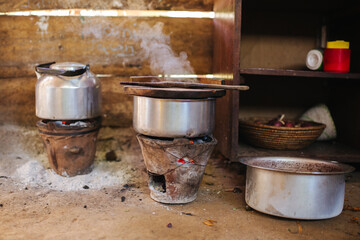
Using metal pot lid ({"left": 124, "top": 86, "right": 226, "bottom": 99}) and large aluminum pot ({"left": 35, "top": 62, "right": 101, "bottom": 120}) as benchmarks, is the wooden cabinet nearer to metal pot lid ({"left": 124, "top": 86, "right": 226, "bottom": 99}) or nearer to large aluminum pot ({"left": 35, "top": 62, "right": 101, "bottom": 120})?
metal pot lid ({"left": 124, "top": 86, "right": 226, "bottom": 99})

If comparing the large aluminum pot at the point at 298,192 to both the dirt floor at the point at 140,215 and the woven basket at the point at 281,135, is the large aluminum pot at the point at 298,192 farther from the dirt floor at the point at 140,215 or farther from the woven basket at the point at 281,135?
the woven basket at the point at 281,135

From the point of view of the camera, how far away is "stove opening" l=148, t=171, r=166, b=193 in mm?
2331

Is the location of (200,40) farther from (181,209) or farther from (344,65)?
(181,209)

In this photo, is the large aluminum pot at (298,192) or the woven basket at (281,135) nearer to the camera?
the large aluminum pot at (298,192)

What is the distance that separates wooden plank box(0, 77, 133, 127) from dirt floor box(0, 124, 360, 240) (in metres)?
0.60

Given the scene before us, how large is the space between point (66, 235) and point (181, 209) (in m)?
0.74

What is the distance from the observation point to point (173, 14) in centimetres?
335

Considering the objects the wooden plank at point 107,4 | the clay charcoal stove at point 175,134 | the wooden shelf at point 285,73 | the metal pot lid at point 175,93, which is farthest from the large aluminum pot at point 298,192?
the wooden plank at point 107,4

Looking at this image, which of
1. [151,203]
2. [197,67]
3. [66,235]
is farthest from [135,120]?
[197,67]

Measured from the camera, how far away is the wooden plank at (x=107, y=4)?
323 centimetres

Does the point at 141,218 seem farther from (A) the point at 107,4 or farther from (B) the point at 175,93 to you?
(A) the point at 107,4

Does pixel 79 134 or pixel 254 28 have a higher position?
pixel 254 28

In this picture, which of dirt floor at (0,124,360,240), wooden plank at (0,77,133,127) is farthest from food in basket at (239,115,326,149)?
wooden plank at (0,77,133,127)

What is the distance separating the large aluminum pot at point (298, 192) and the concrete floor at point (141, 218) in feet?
0.28
